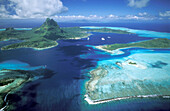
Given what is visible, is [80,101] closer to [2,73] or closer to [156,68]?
[2,73]

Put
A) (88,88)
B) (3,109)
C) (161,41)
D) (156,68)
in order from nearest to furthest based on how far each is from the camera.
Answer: (3,109)
(88,88)
(156,68)
(161,41)

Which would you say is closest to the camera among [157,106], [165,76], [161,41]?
[157,106]

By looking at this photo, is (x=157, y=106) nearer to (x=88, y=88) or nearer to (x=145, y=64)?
(x=88, y=88)

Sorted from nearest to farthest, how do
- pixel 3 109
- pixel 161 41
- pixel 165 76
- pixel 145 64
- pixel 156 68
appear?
1. pixel 3 109
2. pixel 165 76
3. pixel 156 68
4. pixel 145 64
5. pixel 161 41

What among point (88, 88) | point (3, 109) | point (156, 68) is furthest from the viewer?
point (156, 68)

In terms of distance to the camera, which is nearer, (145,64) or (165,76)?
(165,76)

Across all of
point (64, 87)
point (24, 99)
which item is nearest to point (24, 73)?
point (24, 99)

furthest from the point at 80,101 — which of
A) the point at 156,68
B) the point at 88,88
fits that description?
the point at 156,68

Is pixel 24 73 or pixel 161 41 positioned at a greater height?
pixel 161 41

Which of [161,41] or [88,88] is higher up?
[161,41]
